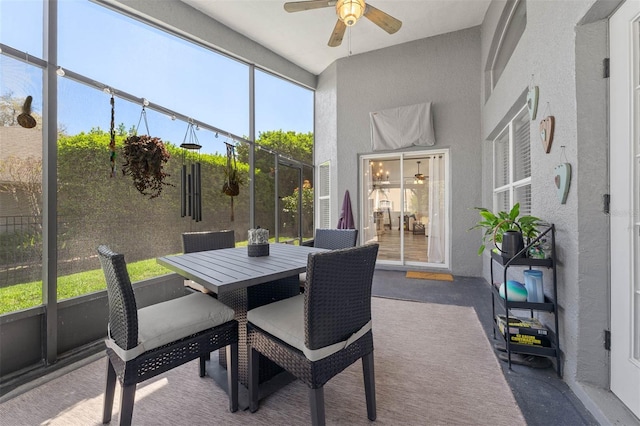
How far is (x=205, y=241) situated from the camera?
8.56 ft

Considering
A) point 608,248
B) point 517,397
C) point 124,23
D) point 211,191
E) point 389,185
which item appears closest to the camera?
point 608,248

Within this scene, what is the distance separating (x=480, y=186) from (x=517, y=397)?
3.36 metres

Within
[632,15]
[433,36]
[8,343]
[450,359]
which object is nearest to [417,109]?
[433,36]

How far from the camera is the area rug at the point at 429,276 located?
4.23m

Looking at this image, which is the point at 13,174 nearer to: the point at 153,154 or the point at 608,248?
the point at 153,154

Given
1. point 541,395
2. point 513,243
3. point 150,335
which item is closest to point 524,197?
point 513,243

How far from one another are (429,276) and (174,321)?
396 centimetres

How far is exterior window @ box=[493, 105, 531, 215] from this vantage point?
283cm

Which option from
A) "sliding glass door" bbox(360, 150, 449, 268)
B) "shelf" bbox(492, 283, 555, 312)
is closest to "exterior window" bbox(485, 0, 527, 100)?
"sliding glass door" bbox(360, 150, 449, 268)

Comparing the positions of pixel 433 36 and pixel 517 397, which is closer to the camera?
pixel 517 397

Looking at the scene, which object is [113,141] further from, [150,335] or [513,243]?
[513,243]

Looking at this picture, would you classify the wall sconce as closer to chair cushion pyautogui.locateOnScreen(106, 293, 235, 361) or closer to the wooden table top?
the wooden table top

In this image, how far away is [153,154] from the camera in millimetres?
2404

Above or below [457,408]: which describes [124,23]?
above
